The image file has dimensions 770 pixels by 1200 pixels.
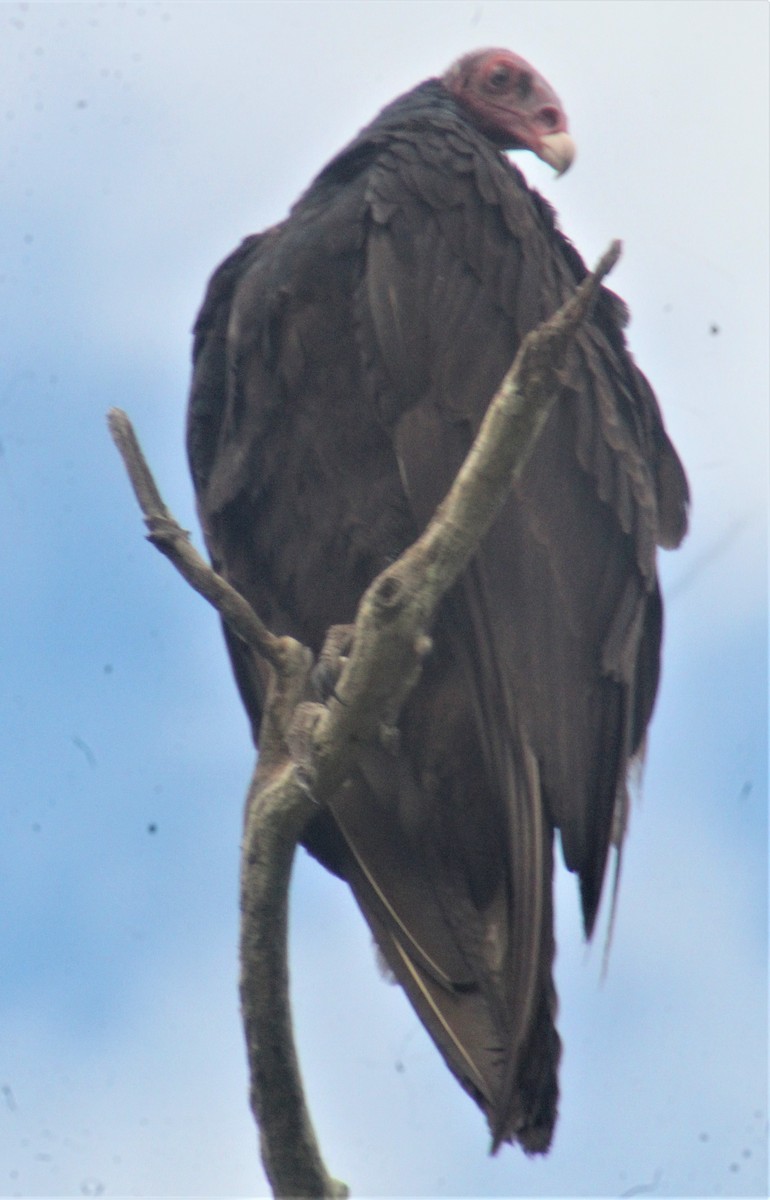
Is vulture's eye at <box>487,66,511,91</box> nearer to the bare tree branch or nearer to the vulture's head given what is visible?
the vulture's head

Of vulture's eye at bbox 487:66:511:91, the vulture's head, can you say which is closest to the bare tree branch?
the vulture's head

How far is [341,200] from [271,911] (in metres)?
1.94

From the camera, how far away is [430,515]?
396cm

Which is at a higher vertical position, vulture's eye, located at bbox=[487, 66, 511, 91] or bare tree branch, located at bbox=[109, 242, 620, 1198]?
vulture's eye, located at bbox=[487, 66, 511, 91]

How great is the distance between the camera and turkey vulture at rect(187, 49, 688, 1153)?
13.0 ft

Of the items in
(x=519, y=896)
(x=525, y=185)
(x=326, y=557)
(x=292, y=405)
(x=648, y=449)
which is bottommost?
(x=519, y=896)

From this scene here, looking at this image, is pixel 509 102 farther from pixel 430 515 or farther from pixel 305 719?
pixel 305 719

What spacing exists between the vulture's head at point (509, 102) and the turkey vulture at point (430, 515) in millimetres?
1115

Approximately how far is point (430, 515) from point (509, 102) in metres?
2.21

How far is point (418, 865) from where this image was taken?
13.9 ft

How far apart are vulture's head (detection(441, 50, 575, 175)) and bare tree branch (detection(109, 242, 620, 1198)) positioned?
262cm

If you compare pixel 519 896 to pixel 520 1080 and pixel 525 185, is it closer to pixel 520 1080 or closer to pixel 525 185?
pixel 520 1080

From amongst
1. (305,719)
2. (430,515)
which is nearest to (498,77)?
Answer: (430,515)

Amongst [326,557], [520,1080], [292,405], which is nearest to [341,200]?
[292,405]
